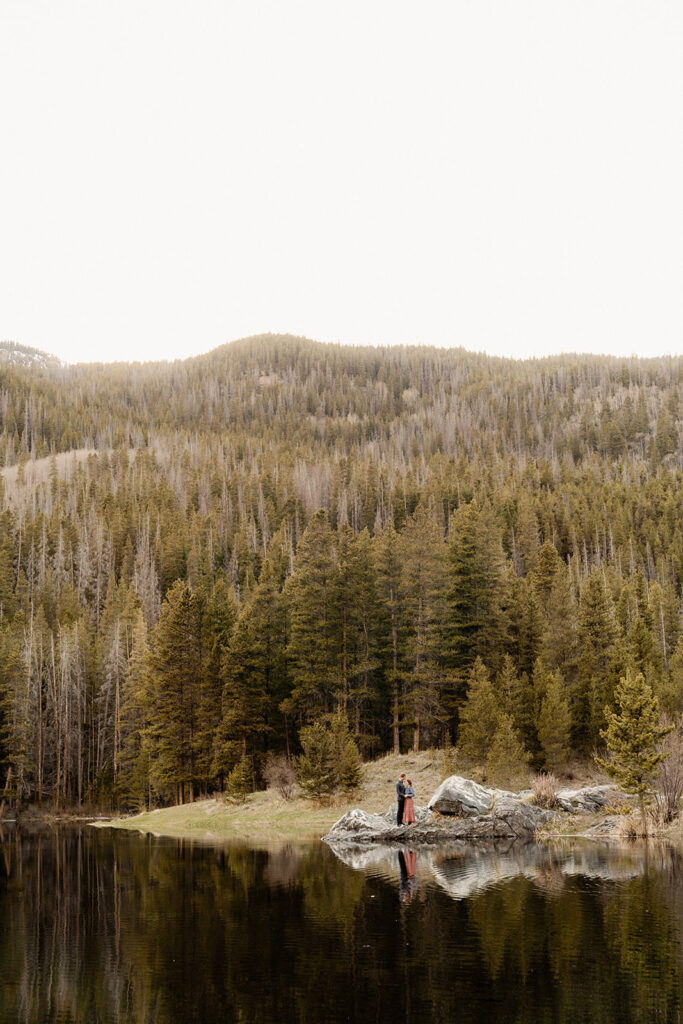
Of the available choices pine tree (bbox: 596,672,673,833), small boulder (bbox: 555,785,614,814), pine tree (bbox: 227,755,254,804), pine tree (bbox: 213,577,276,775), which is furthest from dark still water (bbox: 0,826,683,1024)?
pine tree (bbox: 213,577,276,775)

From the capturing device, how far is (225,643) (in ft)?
195

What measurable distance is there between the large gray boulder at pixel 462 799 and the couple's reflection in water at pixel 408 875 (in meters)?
3.92

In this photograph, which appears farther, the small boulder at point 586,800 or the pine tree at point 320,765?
the pine tree at point 320,765

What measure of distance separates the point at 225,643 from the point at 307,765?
709 inches

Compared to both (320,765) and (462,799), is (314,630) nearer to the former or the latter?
(320,765)

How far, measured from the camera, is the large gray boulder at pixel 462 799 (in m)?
34.7

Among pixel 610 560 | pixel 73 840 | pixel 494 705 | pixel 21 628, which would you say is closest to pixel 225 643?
pixel 73 840

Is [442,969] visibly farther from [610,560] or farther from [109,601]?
[610,560]

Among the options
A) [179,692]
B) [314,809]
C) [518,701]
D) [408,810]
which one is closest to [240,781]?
[314,809]

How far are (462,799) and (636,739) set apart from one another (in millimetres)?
7354

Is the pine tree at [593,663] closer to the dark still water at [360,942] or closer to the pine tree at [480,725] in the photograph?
the pine tree at [480,725]

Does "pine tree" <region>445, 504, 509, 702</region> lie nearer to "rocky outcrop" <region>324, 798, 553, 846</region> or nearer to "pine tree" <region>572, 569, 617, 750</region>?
"pine tree" <region>572, 569, 617, 750</region>

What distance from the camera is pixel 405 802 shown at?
34.2 metres

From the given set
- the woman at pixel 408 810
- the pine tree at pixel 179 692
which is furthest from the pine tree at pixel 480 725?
the pine tree at pixel 179 692
